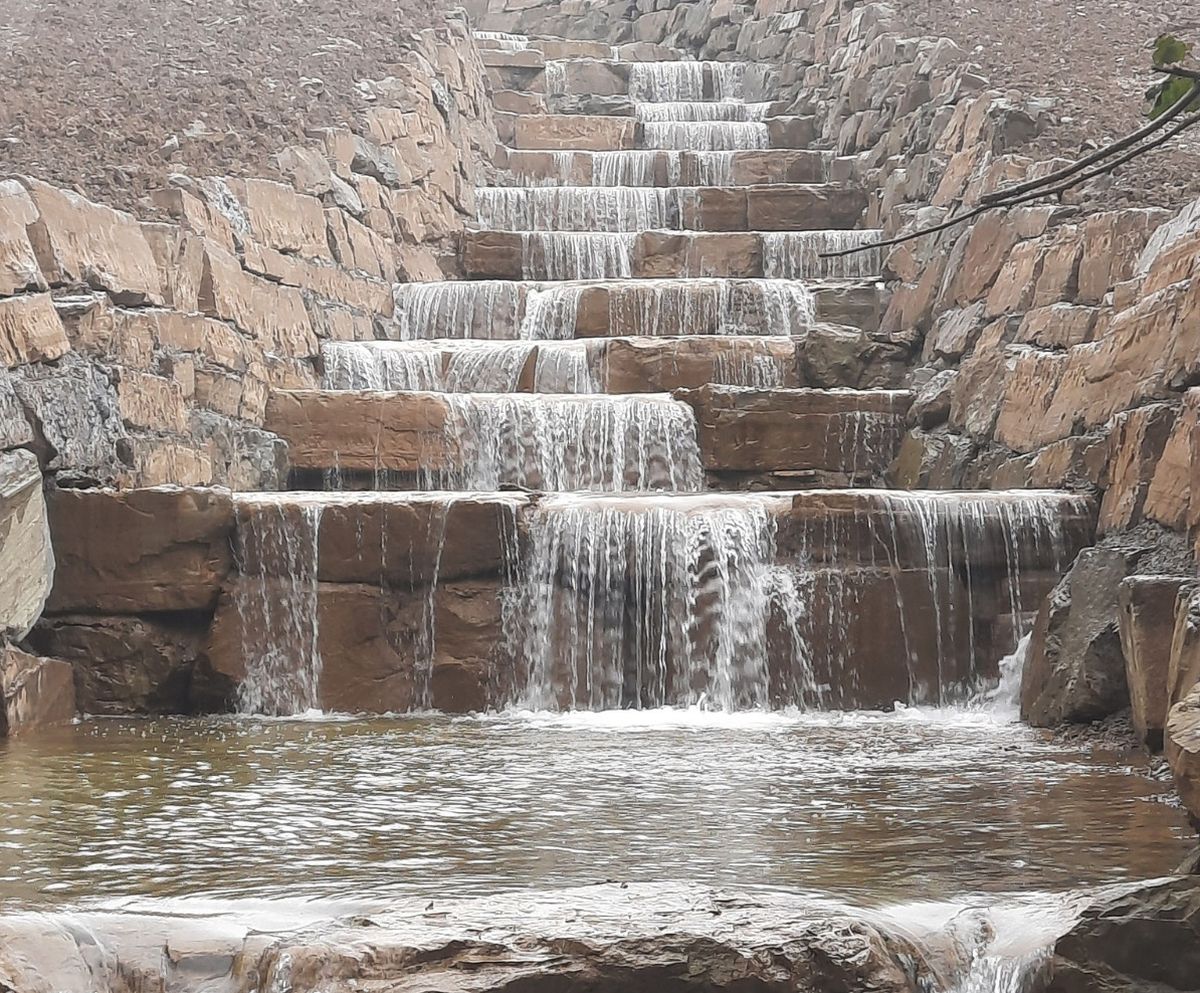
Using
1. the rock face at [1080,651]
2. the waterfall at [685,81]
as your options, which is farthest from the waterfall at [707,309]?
the waterfall at [685,81]

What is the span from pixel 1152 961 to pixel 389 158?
11594 millimetres

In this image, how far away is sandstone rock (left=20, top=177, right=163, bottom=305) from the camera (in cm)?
834

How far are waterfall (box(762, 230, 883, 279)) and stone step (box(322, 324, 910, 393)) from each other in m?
2.21

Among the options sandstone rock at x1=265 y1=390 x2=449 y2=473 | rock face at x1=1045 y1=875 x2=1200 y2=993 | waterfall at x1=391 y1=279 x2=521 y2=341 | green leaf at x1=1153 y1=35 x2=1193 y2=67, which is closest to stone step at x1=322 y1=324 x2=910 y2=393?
sandstone rock at x1=265 y1=390 x2=449 y2=473

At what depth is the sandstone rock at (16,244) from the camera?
7852 millimetres

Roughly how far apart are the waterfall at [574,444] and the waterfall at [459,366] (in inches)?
36.7

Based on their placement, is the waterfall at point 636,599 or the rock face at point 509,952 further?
the waterfall at point 636,599

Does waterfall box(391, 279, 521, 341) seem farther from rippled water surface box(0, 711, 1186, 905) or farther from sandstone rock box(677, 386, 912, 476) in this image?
rippled water surface box(0, 711, 1186, 905)

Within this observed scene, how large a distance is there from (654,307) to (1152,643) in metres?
6.57

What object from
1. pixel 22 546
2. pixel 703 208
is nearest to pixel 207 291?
pixel 22 546

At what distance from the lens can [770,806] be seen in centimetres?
537

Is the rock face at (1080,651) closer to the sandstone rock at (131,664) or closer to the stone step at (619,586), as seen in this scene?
the stone step at (619,586)

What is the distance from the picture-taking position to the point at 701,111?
18.6m

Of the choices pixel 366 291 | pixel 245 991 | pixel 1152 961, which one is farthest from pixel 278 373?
pixel 1152 961
